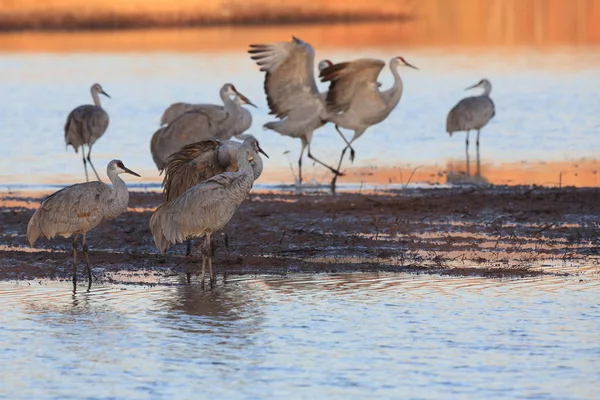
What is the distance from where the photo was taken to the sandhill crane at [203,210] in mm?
10516

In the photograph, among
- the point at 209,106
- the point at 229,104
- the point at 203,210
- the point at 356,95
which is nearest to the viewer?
the point at 203,210

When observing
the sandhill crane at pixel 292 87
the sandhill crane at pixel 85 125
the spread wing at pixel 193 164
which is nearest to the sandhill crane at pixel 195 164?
the spread wing at pixel 193 164

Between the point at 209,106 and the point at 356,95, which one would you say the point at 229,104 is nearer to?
the point at 209,106

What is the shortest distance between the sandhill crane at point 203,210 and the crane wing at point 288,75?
5234mm

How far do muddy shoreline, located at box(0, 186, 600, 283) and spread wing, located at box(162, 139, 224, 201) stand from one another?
691 mm

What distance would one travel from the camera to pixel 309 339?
8789 millimetres

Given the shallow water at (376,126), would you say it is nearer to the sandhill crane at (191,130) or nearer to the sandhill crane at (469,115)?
the sandhill crane at (469,115)

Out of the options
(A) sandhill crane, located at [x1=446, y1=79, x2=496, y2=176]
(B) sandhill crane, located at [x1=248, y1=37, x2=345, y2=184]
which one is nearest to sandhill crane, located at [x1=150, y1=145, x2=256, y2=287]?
(B) sandhill crane, located at [x1=248, y1=37, x2=345, y2=184]

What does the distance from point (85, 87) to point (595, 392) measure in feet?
89.6

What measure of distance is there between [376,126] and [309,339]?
1564 centimetres

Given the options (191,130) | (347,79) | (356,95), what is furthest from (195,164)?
(356,95)

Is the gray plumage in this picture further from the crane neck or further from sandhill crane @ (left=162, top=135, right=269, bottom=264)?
the crane neck

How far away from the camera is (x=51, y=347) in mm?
8695

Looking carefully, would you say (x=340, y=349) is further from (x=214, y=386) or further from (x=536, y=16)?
(x=536, y=16)
